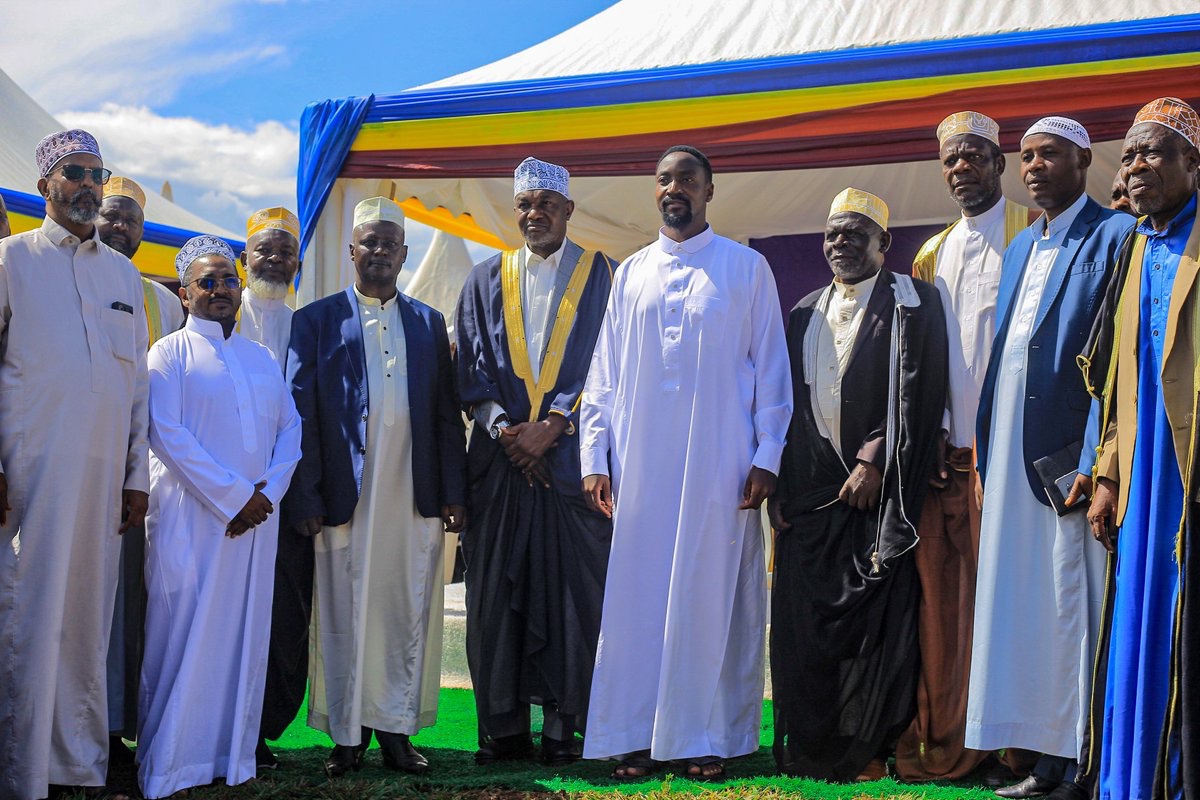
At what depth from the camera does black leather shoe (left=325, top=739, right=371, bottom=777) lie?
4.63 metres

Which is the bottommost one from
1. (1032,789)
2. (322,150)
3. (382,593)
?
(1032,789)

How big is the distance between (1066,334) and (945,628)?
1088mm

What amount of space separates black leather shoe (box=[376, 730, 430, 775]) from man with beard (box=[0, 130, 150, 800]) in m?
1.03

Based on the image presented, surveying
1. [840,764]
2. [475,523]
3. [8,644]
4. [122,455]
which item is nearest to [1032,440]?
[840,764]

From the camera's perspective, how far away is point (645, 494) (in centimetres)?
459

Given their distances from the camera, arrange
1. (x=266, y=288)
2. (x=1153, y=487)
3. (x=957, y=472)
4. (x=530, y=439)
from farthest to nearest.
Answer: (x=266, y=288) < (x=530, y=439) < (x=957, y=472) < (x=1153, y=487)

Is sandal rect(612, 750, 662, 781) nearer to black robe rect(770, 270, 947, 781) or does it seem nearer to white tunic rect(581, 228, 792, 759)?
white tunic rect(581, 228, 792, 759)

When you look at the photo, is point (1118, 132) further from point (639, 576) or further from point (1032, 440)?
point (639, 576)

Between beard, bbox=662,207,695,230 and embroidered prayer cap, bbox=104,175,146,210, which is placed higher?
embroidered prayer cap, bbox=104,175,146,210

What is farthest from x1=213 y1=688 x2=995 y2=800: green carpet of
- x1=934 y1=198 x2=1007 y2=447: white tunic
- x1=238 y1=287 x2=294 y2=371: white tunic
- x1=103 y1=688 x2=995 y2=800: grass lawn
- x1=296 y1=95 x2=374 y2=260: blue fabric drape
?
x1=296 y1=95 x2=374 y2=260: blue fabric drape

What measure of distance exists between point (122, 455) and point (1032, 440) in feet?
9.98

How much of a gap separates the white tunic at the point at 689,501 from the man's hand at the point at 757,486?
0.03 metres

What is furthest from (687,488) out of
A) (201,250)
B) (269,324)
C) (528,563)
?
(269,324)

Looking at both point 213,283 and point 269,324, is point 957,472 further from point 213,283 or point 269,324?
point 269,324
